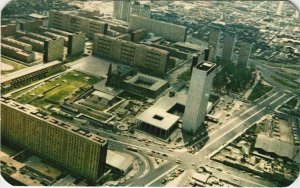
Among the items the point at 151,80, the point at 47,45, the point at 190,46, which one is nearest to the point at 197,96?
the point at 151,80

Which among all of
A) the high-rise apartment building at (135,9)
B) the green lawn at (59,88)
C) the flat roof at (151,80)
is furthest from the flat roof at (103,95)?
the high-rise apartment building at (135,9)

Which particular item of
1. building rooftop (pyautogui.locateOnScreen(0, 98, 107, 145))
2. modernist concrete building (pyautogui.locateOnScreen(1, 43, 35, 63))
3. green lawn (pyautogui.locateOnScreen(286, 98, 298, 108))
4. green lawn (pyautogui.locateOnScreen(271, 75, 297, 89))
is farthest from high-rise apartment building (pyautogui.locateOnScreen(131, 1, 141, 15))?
building rooftop (pyautogui.locateOnScreen(0, 98, 107, 145))

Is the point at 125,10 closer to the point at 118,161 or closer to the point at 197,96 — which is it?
the point at 197,96

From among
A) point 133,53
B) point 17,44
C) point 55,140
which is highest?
point 133,53

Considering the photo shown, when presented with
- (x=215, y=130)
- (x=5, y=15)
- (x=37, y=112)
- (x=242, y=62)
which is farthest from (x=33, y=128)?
(x=5, y=15)

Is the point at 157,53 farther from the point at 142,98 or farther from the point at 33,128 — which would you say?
the point at 33,128

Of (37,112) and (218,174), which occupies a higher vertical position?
(37,112)
